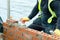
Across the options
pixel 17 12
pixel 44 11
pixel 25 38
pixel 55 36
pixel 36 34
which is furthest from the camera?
pixel 17 12

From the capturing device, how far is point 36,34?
2.65 metres

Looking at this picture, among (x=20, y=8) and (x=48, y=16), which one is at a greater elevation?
(x=48, y=16)

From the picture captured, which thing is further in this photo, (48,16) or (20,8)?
(20,8)

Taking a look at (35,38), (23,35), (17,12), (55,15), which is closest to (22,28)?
(23,35)

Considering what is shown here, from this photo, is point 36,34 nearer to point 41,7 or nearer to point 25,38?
point 25,38

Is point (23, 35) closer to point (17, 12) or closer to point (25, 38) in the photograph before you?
point (25, 38)

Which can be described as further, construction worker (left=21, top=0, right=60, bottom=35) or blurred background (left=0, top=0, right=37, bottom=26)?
blurred background (left=0, top=0, right=37, bottom=26)

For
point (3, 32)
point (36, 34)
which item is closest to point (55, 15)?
point (36, 34)

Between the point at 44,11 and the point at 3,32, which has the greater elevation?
the point at 44,11

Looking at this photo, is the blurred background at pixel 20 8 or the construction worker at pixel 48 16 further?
the blurred background at pixel 20 8

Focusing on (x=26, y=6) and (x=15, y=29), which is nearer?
(x=15, y=29)

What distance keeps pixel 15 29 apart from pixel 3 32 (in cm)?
27

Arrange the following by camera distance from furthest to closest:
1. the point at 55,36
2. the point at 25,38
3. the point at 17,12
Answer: the point at 17,12 → the point at 25,38 → the point at 55,36

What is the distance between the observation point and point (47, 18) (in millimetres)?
3125
